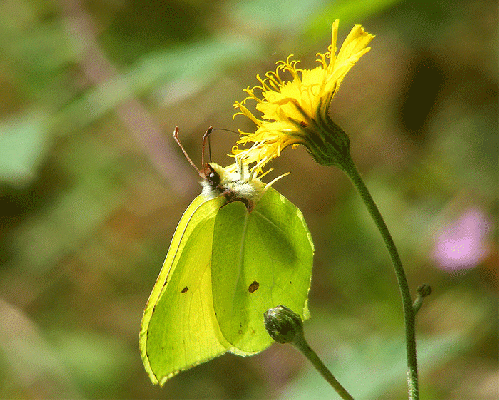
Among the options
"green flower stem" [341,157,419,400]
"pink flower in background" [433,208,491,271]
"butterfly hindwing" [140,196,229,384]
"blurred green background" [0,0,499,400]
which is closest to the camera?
"green flower stem" [341,157,419,400]

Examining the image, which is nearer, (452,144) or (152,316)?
(152,316)

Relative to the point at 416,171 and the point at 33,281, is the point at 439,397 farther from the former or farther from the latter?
the point at 33,281

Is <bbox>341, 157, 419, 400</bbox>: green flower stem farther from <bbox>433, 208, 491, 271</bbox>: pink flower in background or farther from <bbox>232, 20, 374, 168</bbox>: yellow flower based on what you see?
<bbox>433, 208, 491, 271</bbox>: pink flower in background

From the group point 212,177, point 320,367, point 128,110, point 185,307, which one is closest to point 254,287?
point 185,307

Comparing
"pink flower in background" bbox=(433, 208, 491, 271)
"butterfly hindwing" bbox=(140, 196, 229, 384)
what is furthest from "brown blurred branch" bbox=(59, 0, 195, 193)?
"pink flower in background" bbox=(433, 208, 491, 271)

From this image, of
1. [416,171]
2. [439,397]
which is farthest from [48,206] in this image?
[439,397]

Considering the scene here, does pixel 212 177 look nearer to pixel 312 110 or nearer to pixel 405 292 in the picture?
pixel 312 110
